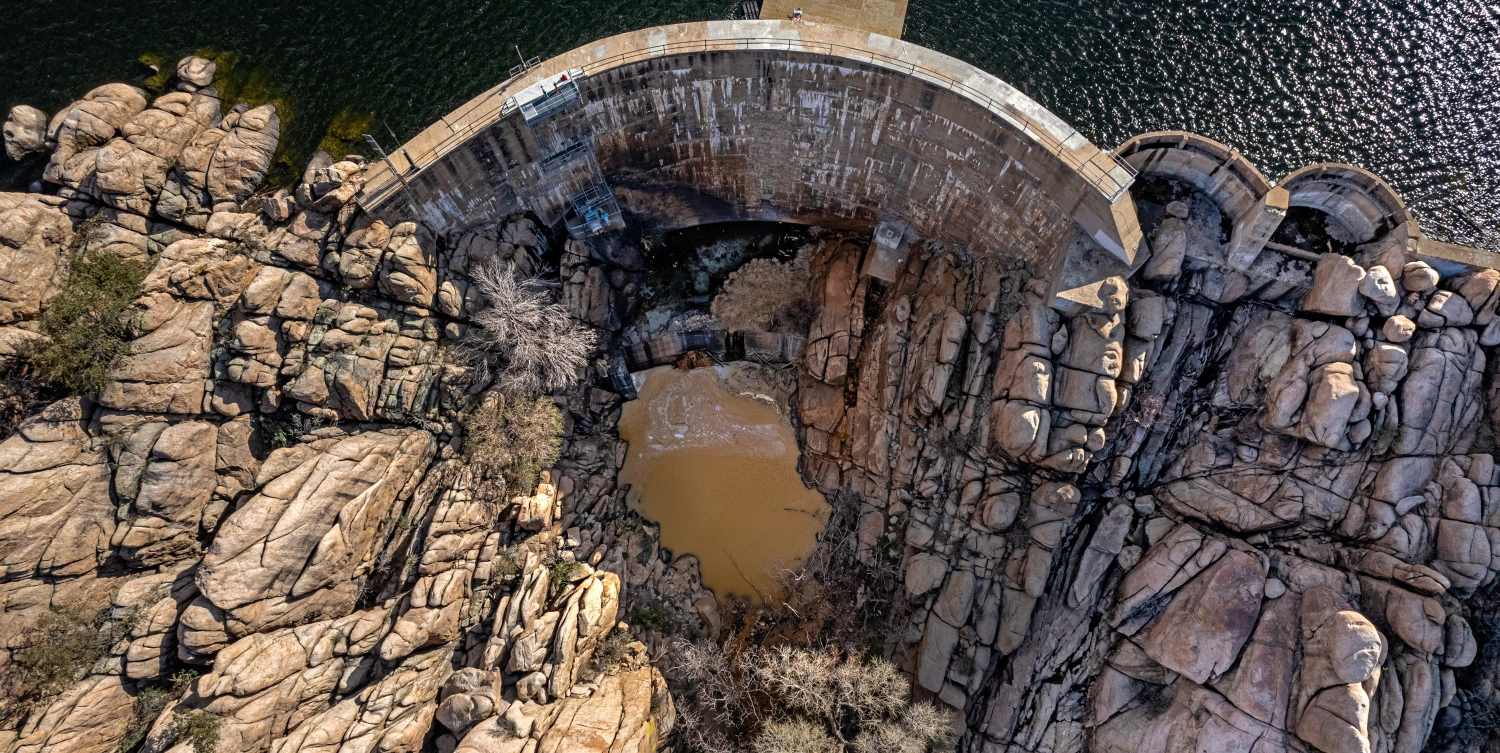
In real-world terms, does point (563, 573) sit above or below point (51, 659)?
above

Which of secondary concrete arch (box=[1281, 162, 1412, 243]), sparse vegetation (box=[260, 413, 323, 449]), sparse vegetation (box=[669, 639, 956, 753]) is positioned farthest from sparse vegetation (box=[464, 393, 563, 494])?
secondary concrete arch (box=[1281, 162, 1412, 243])

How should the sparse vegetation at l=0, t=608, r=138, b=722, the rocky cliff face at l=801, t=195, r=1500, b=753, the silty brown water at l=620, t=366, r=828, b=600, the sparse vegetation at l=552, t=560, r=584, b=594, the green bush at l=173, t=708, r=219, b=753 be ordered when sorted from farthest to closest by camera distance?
the silty brown water at l=620, t=366, r=828, b=600
the sparse vegetation at l=552, t=560, r=584, b=594
the sparse vegetation at l=0, t=608, r=138, b=722
the green bush at l=173, t=708, r=219, b=753
the rocky cliff face at l=801, t=195, r=1500, b=753

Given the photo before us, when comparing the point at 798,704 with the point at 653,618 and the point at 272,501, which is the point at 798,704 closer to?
the point at 653,618

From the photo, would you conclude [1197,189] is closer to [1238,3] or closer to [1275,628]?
[1238,3]

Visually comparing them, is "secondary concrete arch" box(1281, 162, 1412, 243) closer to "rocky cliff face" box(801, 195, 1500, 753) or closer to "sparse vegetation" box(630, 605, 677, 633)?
"rocky cliff face" box(801, 195, 1500, 753)

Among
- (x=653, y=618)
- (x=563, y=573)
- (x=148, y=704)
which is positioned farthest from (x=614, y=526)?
(x=148, y=704)

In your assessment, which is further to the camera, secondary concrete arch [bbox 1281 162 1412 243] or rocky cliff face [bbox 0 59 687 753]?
secondary concrete arch [bbox 1281 162 1412 243]

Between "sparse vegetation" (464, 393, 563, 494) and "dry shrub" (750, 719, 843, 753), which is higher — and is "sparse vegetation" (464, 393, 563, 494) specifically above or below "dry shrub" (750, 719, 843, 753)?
above

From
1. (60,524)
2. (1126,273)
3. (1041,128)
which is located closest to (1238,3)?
(1041,128)
